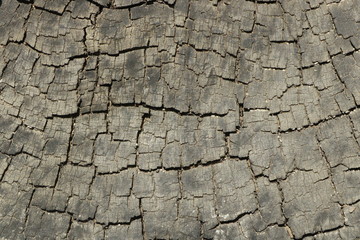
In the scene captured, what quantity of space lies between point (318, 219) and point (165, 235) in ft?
2.58

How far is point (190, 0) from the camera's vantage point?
128 inches

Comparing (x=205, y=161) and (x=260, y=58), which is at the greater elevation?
(x=260, y=58)

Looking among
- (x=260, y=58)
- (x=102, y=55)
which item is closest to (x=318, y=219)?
(x=260, y=58)

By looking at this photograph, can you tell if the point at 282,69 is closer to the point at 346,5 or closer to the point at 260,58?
the point at 260,58

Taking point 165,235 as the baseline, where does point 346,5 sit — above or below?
above

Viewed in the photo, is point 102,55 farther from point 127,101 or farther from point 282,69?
point 282,69

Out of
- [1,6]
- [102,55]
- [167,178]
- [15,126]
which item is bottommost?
[167,178]

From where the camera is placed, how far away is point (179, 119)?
3168 mm

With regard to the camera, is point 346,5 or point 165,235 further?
point 346,5

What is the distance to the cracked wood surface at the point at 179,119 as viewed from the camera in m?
3.07

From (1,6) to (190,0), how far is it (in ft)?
3.27

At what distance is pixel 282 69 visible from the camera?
322 cm

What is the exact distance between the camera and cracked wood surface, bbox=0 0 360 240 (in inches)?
121

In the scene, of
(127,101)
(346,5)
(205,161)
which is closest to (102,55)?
(127,101)
